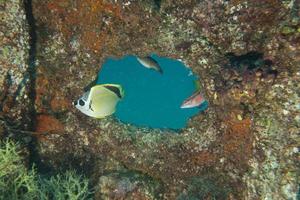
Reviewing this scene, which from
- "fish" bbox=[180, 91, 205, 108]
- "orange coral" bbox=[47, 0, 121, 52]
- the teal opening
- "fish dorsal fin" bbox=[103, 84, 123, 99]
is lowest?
the teal opening

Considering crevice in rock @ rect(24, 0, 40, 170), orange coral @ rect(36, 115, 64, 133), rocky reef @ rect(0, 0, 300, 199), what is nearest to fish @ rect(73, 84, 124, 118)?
rocky reef @ rect(0, 0, 300, 199)

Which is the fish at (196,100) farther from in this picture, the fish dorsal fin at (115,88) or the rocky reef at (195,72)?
the fish dorsal fin at (115,88)

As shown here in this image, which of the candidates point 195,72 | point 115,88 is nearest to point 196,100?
point 195,72

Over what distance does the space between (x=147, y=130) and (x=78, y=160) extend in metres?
1.08

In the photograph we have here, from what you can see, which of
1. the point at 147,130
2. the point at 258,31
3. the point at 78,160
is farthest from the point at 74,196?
the point at 258,31

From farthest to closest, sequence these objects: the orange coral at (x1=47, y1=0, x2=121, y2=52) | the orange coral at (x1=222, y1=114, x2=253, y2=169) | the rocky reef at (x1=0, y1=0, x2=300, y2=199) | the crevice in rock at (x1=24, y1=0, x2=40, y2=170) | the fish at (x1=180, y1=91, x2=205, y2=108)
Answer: the fish at (x1=180, y1=91, x2=205, y2=108) < the crevice in rock at (x1=24, y1=0, x2=40, y2=170) < the orange coral at (x1=47, y1=0, x2=121, y2=52) < the orange coral at (x1=222, y1=114, x2=253, y2=169) < the rocky reef at (x1=0, y1=0, x2=300, y2=199)

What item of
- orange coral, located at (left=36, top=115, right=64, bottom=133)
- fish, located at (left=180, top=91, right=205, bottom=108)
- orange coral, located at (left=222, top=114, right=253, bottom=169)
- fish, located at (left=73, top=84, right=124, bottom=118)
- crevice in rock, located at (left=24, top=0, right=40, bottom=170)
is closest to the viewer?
fish, located at (left=73, top=84, right=124, bottom=118)

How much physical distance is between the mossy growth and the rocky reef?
35 cm

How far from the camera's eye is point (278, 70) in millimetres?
3994

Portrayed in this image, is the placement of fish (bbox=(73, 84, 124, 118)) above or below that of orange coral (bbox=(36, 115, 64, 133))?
above

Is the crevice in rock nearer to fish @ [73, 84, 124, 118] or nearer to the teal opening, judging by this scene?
fish @ [73, 84, 124, 118]

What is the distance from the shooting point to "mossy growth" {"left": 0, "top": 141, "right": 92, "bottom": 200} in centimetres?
438

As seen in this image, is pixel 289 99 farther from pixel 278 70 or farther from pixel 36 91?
pixel 36 91

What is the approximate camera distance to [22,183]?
4602 millimetres
